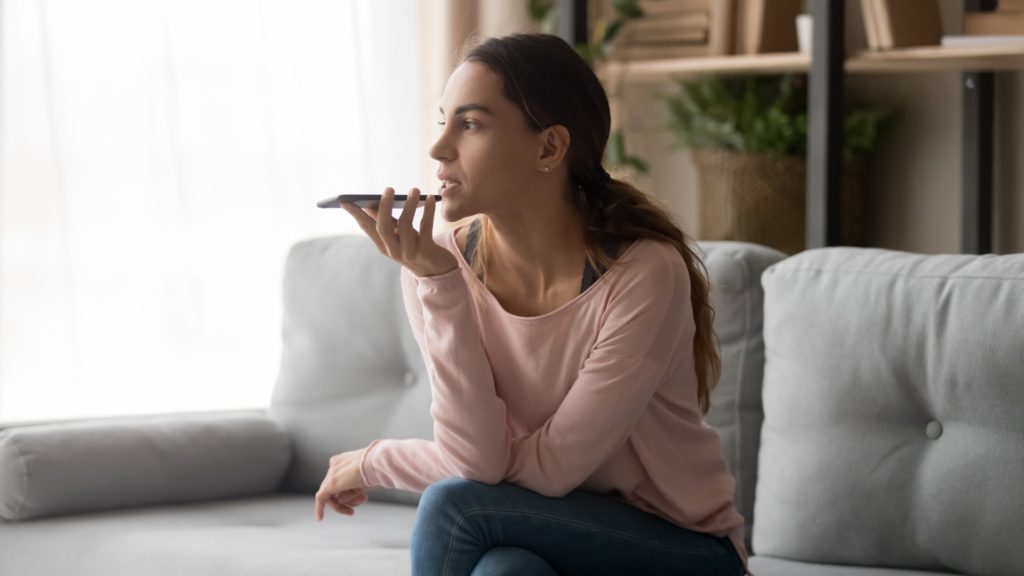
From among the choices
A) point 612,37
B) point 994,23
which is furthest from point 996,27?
point 612,37

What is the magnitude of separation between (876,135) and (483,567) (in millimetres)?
1892

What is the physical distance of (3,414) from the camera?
272 cm

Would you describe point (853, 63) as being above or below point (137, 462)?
above

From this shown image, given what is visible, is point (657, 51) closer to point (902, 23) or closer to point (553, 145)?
point (902, 23)

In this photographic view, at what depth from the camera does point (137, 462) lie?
87.4 inches

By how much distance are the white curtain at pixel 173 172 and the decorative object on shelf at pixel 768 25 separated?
75cm

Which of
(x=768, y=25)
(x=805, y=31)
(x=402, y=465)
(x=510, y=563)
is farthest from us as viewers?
(x=768, y=25)

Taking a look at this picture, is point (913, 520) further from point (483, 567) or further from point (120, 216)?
point (120, 216)

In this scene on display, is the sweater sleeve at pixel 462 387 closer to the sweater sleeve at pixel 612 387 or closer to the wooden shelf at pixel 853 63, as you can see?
the sweater sleeve at pixel 612 387

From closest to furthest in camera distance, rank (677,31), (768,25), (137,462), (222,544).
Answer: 1. (222,544)
2. (137,462)
3. (768,25)
4. (677,31)

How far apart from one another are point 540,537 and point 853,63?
147 cm

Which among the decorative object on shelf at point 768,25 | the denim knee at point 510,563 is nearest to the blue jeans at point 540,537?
the denim knee at point 510,563

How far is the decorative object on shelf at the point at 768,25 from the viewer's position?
2951 mm

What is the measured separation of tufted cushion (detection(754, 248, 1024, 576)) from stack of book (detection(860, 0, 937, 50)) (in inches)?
31.0
